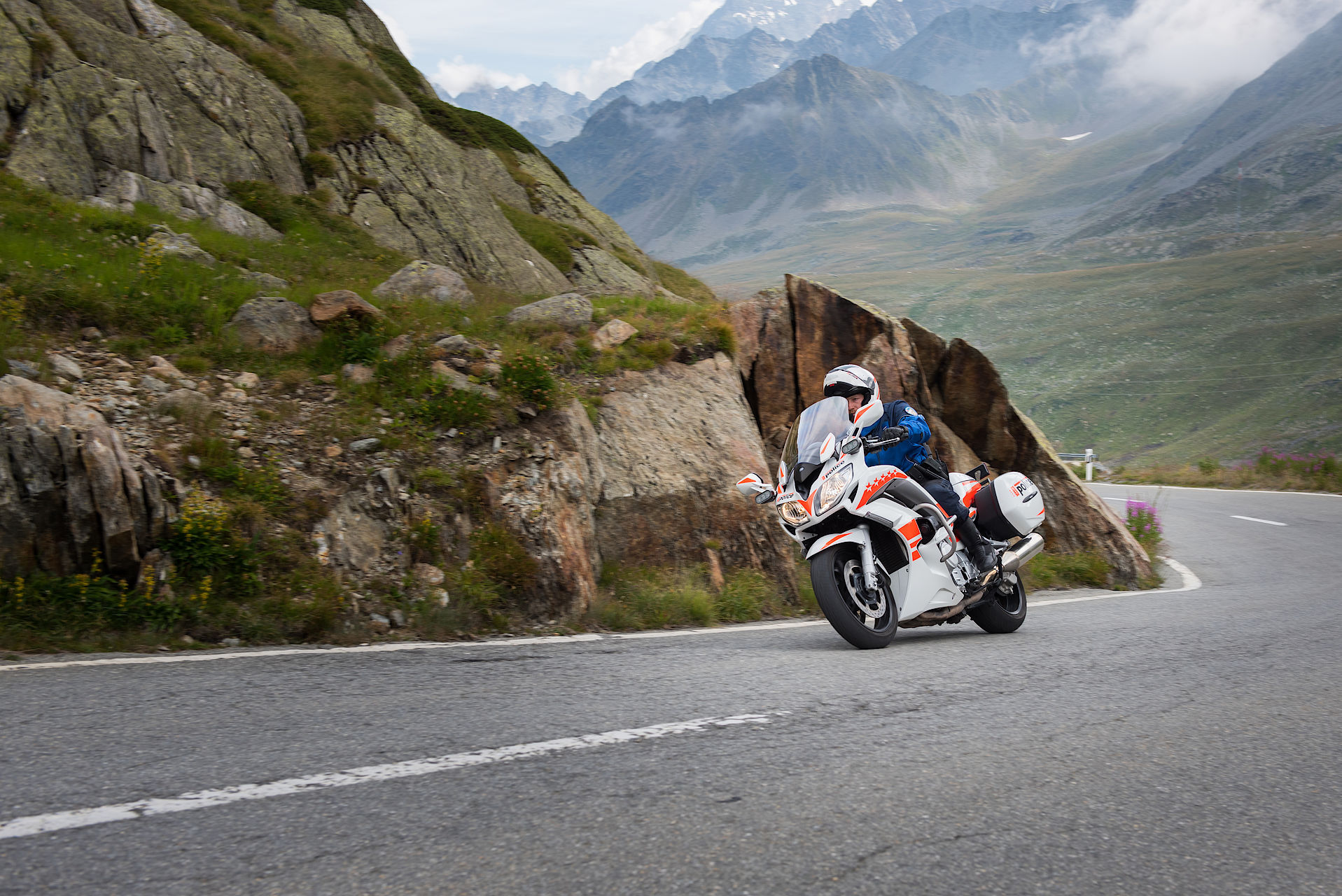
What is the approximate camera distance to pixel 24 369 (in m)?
6.78

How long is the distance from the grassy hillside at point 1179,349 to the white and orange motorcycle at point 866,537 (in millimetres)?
46033

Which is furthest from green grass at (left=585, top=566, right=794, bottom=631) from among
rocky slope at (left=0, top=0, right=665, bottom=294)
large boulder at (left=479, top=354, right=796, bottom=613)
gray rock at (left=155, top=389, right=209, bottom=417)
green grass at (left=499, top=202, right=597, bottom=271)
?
green grass at (left=499, top=202, right=597, bottom=271)

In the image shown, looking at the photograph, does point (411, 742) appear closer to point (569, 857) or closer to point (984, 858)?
point (569, 857)

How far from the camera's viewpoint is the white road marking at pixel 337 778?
2.78m

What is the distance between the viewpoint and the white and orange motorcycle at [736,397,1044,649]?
6.04m

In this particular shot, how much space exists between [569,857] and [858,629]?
12.0 feet

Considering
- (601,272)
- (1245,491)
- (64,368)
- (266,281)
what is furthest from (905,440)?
(1245,491)

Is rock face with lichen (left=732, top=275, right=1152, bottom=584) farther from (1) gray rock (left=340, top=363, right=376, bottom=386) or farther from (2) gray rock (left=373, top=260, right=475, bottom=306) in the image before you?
(1) gray rock (left=340, top=363, right=376, bottom=386)

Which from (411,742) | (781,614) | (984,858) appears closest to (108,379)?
(411,742)

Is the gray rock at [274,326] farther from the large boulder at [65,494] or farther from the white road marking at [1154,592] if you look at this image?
the white road marking at [1154,592]

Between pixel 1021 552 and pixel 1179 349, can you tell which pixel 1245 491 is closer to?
pixel 1021 552

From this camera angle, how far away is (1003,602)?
7.33 m

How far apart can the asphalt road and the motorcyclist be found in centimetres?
138

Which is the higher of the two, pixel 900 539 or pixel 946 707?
pixel 900 539
